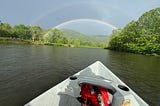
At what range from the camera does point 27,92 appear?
682cm

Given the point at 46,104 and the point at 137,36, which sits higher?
the point at 137,36

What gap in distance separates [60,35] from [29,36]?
23544mm

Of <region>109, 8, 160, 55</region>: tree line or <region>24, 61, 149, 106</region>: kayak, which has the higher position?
<region>109, 8, 160, 55</region>: tree line

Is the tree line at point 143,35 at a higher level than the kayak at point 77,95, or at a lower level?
higher

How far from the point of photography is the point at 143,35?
45812mm

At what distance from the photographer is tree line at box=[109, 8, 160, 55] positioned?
42084mm

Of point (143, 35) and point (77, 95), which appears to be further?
point (143, 35)

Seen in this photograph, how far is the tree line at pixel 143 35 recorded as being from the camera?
138 feet

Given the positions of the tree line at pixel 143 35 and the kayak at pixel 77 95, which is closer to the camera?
the kayak at pixel 77 95

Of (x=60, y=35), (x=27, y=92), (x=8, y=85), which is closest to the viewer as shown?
(x=27, y=92)

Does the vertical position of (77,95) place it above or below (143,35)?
below

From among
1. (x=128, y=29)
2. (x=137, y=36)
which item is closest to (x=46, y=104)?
(x=137, y=36)

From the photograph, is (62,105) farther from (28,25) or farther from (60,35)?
(28,25)

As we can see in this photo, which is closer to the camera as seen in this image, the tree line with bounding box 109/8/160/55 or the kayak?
the kayak
